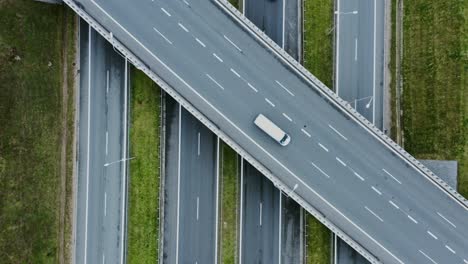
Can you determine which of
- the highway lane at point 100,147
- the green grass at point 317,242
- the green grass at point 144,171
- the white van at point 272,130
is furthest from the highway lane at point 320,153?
the highway lane at point 100,147

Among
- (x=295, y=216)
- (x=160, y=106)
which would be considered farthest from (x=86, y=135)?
(x=295, y=216)

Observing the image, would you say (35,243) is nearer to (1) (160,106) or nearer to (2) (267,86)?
(1) (160,106)

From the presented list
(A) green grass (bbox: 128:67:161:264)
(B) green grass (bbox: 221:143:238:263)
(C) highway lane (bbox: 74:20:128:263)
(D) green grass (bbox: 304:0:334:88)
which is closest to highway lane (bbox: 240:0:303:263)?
(B) green grass (bbox: 221:143:238:263)

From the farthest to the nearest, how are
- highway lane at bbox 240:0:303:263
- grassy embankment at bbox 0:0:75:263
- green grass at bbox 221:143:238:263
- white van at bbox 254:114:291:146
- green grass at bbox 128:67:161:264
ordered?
green grass at bbox 128:67:161:264 < grassy embankment at bbox 0:0:75:263 < green grass at bbox 221:143:238:263 < highway lane at bbox 240:0:303:263 < white van at bbox 254:114:291:146

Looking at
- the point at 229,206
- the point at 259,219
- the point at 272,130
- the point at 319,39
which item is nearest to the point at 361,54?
the point at 319,39

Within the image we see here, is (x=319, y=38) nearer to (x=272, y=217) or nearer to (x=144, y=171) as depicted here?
(x=272, y=217)

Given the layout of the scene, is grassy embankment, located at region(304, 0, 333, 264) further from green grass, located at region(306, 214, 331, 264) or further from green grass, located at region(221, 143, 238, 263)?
green grass, located at region(306, 214, 331, 264)

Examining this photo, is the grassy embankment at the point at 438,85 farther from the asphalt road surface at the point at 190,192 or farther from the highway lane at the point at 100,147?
the highway lane at the point at 100,147
